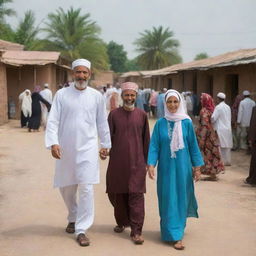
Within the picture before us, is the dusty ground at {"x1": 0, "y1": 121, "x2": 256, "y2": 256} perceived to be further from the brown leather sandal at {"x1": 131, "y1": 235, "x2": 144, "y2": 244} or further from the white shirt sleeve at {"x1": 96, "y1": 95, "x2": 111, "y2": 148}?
the white shirt sleeve at {"x1": 96, "y1": 95, "x2": 111, "y2": 148}

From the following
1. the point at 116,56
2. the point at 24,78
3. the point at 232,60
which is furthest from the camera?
the point at 116,56

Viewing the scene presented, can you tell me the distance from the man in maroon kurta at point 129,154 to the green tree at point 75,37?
109 ft

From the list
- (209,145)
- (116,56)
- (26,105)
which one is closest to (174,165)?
(209,145)

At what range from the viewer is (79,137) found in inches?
176

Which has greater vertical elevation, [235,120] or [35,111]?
[35,111]

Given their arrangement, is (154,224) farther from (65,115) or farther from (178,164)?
(65,115)

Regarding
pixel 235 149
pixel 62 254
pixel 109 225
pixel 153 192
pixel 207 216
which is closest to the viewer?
pixel 62 254

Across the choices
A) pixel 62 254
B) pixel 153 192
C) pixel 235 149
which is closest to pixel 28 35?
pixel 235 149

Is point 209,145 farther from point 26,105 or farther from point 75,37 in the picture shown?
point 75,37

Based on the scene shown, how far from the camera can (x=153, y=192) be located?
22.4ft

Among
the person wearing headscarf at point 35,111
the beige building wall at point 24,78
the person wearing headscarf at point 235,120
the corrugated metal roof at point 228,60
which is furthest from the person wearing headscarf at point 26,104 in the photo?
the person wearing headscarf at point 235,120

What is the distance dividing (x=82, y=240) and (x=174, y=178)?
3.39ft

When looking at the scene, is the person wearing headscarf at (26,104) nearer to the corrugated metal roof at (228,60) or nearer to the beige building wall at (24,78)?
the beige building wall at (24,78)

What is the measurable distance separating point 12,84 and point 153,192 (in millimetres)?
14622
